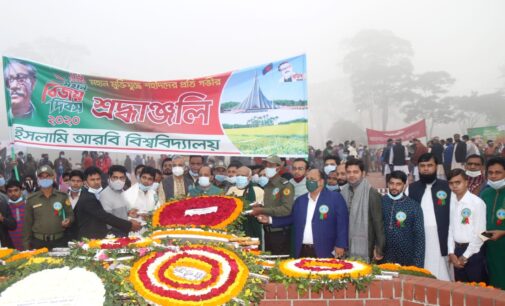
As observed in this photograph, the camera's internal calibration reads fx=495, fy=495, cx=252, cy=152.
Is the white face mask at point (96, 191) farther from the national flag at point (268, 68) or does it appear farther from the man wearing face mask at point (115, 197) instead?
the national flag at point (268, 68)

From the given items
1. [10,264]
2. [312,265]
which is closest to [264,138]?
[312,265]

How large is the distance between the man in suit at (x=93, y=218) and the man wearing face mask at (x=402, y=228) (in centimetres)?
293

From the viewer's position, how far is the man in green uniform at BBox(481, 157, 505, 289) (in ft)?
16.9

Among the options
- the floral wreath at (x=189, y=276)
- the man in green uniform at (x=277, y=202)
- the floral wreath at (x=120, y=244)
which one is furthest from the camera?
the man in green uniform at (x=277, y=202)

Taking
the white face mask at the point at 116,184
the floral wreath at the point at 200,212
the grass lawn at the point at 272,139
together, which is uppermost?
the grass lawn at the point at 272,139

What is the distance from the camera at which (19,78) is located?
7.07m

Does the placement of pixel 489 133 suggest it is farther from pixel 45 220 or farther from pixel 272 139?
pixel 45 220

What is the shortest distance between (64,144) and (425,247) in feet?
16.5

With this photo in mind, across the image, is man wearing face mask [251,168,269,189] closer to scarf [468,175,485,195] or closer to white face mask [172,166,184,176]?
white face mask [172,166,184,176]

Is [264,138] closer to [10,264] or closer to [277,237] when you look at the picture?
[277,237]

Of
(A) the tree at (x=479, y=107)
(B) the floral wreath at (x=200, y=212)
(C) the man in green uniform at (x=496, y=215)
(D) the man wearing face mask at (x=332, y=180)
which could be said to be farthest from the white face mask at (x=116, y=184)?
(A) the tree at (x=479, y=107)

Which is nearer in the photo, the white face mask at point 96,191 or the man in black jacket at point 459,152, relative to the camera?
the white face mask at point 96,191

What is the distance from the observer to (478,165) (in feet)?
22.5

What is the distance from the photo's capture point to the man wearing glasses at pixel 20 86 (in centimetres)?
698
